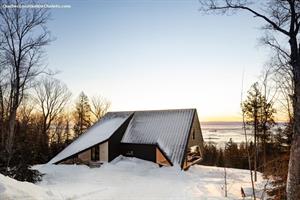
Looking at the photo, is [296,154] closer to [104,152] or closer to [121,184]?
[121,184]

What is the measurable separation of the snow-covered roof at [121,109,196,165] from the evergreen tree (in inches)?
713

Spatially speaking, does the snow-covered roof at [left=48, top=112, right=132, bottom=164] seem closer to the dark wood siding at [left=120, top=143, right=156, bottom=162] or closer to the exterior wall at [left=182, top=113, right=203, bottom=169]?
the dark wood siding at [left=120, top=143, right=156, bottom=162]

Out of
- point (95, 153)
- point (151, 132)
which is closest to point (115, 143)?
point (95, 153)

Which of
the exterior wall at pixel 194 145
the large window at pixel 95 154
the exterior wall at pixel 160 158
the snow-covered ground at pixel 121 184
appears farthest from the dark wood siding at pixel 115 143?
the exterior wall at pixel 194 145

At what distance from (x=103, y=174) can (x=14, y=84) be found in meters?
8.54

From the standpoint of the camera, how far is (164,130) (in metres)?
22.9

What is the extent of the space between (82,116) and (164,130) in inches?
919

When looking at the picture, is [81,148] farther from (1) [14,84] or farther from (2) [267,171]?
(2) [267,171]

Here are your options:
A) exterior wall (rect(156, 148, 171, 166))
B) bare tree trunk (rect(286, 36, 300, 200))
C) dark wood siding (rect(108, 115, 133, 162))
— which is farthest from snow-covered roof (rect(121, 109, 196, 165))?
bare tree trunk (rect(286, 36, 300, 200))

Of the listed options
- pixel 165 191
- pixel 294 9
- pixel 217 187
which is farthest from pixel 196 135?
pixel 294 9

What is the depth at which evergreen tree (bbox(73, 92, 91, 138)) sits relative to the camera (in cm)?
4153

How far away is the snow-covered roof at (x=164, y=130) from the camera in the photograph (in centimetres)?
2078

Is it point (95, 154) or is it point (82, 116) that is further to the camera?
point (82, 116)

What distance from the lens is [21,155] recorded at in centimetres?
1464
